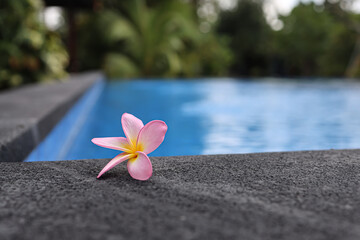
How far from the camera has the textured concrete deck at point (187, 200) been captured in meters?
0.67

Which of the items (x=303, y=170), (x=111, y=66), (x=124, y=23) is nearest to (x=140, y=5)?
(x=124, y=23)

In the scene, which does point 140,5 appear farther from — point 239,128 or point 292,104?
point 239,128

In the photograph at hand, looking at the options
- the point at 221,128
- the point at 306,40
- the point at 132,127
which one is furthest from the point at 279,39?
the point at 132,127

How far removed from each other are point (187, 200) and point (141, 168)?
19 cm

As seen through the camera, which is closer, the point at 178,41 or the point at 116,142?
the point at 116,142

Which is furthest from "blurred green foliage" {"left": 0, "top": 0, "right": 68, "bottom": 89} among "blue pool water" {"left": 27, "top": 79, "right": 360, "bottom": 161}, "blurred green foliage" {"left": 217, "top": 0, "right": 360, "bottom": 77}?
"blurred green foliage" {"left": 217, "top": 0, "right": 360, "bottom": 77}

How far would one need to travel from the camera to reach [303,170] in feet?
3.47

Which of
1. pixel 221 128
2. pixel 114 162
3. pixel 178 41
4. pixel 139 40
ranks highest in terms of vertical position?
pixel 178 41

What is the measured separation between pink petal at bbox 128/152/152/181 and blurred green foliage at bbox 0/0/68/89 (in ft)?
11.9

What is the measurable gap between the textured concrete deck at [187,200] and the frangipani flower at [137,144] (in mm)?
34

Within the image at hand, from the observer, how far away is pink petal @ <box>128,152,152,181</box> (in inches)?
37.1

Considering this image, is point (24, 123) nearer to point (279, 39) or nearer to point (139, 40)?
point (139, 40)

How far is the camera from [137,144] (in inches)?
41.2

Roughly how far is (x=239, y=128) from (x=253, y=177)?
231cm
